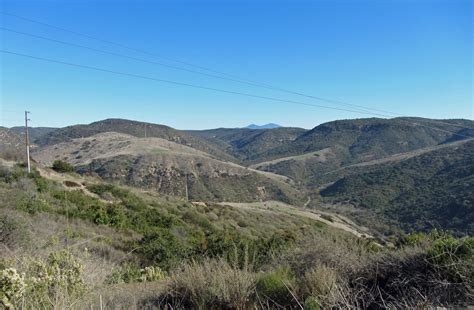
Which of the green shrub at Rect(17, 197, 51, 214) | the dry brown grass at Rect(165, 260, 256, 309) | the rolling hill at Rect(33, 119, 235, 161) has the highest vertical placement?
the rolling hill at Rect(33, 119, 235, 161)

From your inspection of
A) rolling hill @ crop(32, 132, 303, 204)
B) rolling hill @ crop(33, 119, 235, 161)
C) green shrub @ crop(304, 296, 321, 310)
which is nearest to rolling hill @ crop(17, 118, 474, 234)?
rolling hill @ crop(32, 132, 303, 204)

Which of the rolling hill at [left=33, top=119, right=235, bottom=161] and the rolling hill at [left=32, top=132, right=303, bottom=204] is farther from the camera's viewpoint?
the rolling hill at [left=33, top=119, right=235, bottom=161]

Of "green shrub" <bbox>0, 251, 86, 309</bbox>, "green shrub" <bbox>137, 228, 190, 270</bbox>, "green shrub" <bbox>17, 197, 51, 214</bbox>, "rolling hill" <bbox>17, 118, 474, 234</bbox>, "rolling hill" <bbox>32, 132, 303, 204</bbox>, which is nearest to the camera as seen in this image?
"green shrub" <bbox>0, 251, 86, 309</bbox>

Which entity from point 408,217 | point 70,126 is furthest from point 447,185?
point 70,126

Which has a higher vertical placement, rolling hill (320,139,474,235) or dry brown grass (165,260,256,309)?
dry brown grass (165,260,256,309)

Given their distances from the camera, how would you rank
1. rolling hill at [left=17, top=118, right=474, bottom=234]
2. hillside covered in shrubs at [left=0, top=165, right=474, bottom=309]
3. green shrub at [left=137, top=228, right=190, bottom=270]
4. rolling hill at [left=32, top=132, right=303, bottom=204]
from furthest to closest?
1. rolling hill at [left=32, top=132, right=303, bottom=204]
2. rolling hill at [left=17, top=118, right=474, bottom=234]
3. green shrub at [left=137, top=228, right=190, bottom=270]
4. hillside covered in shrubs at [left=0, top=165, right=474, bottom=309]

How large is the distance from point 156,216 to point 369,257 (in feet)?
67.0

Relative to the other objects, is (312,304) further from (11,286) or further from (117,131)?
(117,131)

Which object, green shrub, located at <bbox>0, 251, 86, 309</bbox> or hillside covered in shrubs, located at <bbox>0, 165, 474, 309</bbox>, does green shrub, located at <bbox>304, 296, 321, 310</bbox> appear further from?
green shrub, located at <bbox>0, 251, 86, 309</bbox>

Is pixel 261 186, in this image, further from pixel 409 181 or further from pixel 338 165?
pixel 338 165

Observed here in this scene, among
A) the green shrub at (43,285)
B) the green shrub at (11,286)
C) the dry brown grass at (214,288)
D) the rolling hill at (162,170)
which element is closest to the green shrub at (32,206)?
the green shrub at (43,285)

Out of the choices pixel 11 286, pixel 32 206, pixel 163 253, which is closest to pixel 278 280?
pixel 11 286

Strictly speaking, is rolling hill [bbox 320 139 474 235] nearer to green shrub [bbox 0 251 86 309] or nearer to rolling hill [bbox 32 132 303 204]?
rolling hill [bbox 32 132 303 204]

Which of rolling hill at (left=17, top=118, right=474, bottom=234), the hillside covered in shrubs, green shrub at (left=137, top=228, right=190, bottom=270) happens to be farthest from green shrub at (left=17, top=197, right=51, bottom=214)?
rolling hill at (left=17, top=118, right=474, bottom=234)
